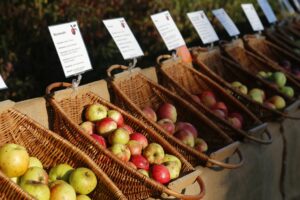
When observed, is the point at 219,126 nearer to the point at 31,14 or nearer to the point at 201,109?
the point at 201,109

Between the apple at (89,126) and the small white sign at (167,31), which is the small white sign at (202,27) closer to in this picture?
the small white sign at (167,31)

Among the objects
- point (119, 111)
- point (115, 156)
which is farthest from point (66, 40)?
point (115, 156)

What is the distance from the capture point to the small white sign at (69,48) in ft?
9.25

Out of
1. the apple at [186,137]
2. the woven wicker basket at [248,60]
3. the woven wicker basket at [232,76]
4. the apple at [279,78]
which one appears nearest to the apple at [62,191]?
the apple at [186,137]

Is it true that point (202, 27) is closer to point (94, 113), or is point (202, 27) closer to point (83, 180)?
point (94, 113)

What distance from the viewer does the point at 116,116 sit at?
303cm

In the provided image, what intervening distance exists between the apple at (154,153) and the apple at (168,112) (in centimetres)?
54

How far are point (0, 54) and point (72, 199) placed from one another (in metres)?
2.53

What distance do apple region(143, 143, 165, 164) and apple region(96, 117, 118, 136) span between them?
0.22 m

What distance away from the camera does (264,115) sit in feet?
12.8

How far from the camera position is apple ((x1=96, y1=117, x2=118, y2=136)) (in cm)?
297

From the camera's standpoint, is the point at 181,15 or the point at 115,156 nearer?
the point at 115,156

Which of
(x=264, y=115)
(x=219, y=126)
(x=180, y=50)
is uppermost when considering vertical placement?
(x=180, y=50)

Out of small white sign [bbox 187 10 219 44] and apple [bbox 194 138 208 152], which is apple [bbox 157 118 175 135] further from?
small white sign [bbox 187 10 219 44]
